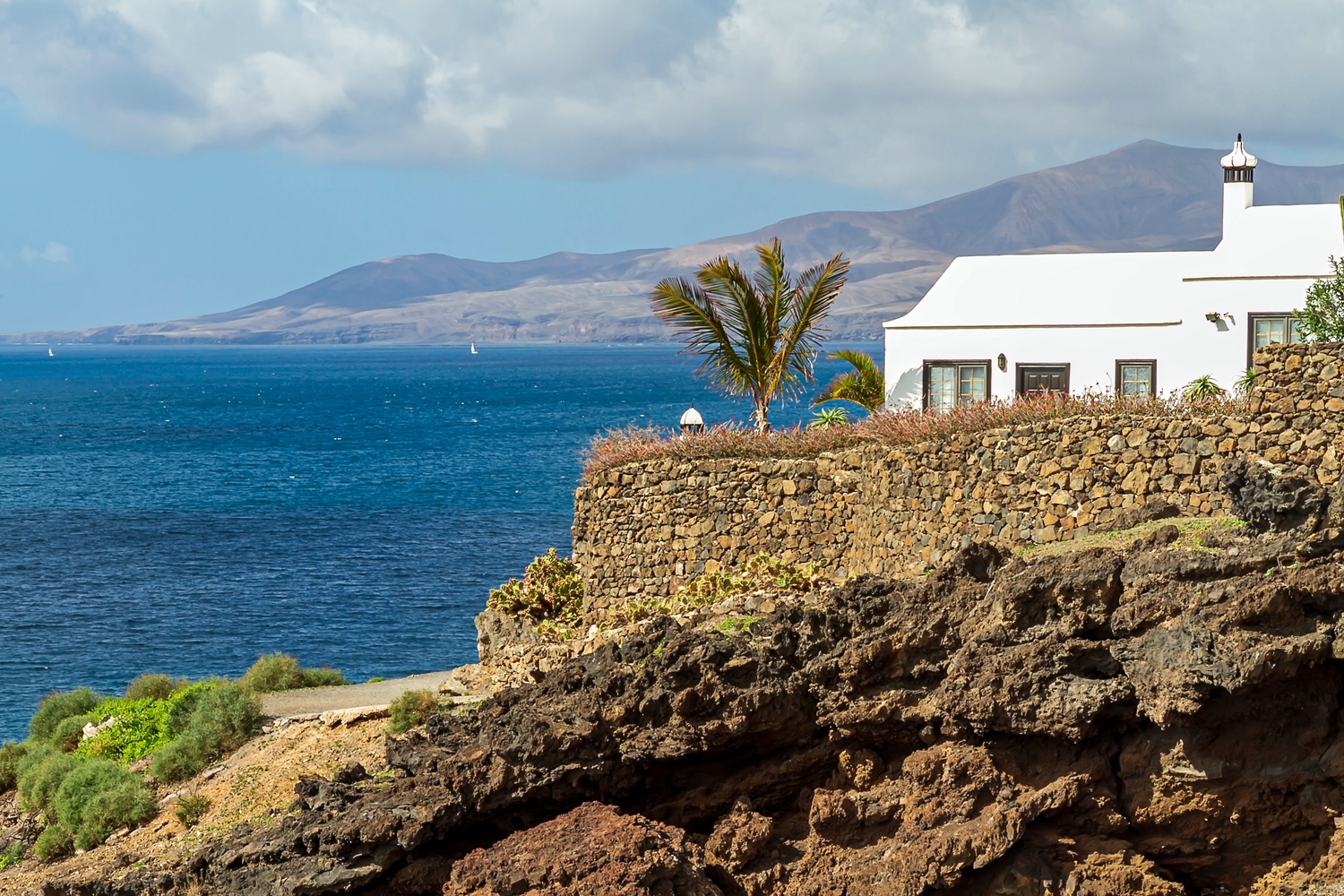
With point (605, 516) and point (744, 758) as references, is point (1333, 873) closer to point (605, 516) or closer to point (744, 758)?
point (744, 758)

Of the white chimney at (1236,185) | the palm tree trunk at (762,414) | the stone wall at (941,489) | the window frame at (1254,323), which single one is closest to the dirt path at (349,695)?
the stone wall at (941,489)

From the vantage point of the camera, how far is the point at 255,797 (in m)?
15.1

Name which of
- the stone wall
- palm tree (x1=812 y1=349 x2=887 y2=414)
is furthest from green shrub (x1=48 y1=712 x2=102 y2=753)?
palm tree (x1=812 y1=349 x2=887 y2=414)

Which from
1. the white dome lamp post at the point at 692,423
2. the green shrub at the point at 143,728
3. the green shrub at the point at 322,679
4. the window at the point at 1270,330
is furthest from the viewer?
the green shrub at the point at 322,679

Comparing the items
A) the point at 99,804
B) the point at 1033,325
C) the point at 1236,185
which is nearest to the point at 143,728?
the point at 99,804

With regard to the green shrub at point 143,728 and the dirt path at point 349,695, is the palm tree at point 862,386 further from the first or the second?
the green shrub at point 143,728

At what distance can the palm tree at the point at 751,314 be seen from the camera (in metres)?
23.3

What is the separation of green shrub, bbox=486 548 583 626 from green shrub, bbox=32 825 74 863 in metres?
7.32

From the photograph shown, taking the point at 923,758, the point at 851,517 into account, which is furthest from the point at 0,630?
the point at 923,758

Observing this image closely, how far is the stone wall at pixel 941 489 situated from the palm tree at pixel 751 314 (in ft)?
9.67

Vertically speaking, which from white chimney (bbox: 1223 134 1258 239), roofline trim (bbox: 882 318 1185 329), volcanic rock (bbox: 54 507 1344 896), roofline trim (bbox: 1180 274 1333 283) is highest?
white chimney (bbox: 1223 134 1258 239)

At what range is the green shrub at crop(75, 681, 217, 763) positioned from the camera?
66.6ft

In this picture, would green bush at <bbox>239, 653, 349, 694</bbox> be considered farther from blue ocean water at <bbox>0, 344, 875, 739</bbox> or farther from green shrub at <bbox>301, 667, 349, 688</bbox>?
blue ocean water at <bbox>0, 344, 875, 739</bbox>

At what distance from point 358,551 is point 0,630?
12761mm
